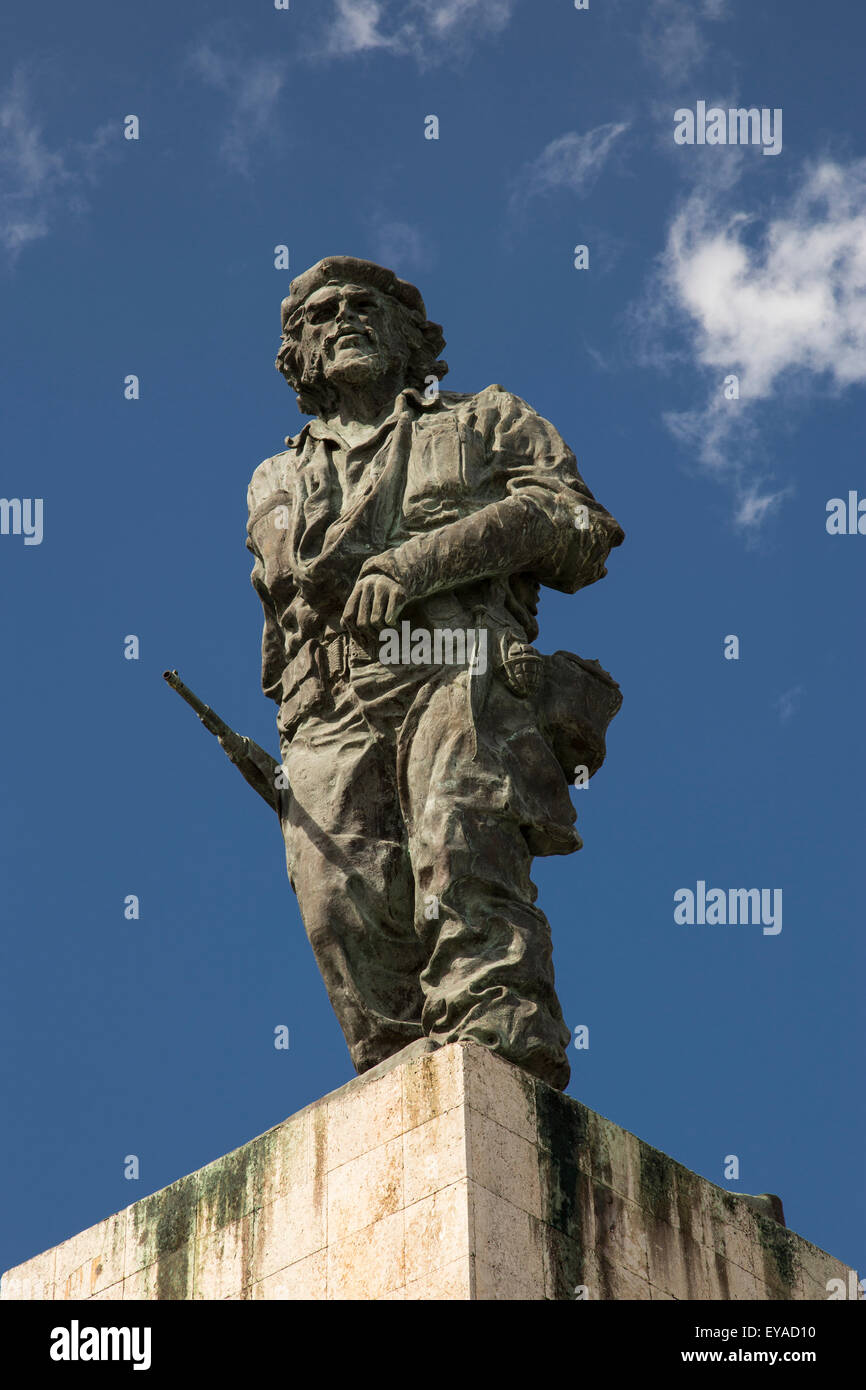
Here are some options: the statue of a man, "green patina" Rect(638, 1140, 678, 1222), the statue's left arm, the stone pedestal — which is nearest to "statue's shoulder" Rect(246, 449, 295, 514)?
the statue of a man

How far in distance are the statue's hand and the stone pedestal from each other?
2289 mm

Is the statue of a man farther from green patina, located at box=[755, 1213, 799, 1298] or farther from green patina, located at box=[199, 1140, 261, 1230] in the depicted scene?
green patina, located at box=[755, 1213, 799, 1298]

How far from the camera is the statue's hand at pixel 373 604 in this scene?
11.7 m

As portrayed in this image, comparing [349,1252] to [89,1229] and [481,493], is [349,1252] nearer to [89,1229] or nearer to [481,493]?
[89,1229]

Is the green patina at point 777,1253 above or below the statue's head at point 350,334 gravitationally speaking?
below

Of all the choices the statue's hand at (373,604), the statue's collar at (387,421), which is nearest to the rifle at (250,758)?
the statue's hand at (373,604)

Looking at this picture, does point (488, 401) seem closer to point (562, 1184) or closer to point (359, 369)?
point (359, 369)

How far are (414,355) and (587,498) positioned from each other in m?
1.66

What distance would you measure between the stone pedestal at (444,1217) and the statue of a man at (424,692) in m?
0.51

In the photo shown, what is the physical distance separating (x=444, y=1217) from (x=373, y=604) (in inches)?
135

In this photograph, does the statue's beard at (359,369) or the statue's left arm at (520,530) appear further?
the statue's beard at (359,369)

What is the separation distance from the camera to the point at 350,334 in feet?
42.2

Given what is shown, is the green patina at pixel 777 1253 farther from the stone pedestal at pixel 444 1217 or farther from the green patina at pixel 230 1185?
the green patina at pixel 230 1185

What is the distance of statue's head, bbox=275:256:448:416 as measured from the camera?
42.2ft
